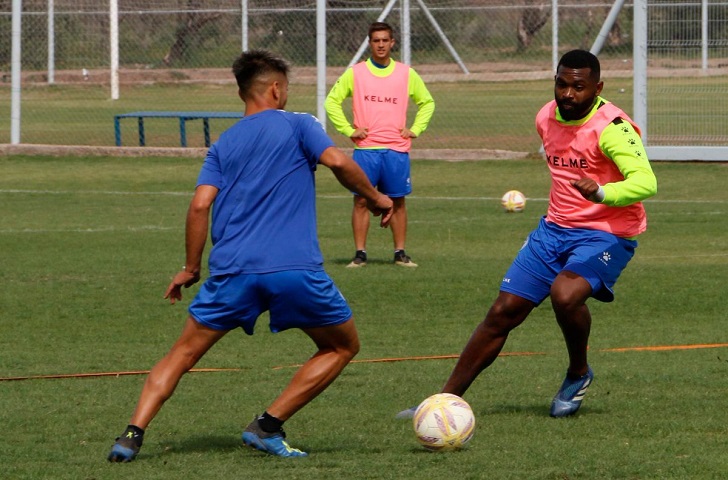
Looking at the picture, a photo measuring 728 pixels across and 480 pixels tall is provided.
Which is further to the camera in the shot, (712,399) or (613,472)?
(712,399)

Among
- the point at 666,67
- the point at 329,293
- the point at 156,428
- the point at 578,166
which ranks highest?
the point at 666,67

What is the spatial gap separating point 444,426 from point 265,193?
129 centimetres

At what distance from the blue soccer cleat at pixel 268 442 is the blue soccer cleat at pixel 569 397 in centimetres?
148

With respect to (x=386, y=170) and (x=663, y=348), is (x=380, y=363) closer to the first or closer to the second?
(x=663, y=348)

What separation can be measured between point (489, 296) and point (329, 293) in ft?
16.5

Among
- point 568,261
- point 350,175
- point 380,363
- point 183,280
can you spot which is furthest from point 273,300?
point 380,363

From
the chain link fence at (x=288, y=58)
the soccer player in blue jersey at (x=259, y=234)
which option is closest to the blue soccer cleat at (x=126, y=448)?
the soccer player in blue jersey at (x=259, y=234)

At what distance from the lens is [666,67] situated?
2188cm

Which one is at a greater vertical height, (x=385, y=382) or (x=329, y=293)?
(x=329, y=293)

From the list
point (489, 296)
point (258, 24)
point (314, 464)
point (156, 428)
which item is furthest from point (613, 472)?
point (258, 24)

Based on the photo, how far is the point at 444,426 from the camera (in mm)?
6195

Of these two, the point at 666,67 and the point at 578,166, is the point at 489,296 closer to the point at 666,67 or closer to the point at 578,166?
the point at 578,166

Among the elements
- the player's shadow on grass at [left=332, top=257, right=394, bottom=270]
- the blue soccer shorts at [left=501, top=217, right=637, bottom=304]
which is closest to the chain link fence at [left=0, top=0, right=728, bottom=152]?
the player's shadow on grass at [left=332, top=257, right=394, bottom=270]

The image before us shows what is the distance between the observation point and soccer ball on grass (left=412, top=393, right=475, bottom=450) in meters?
6.19
